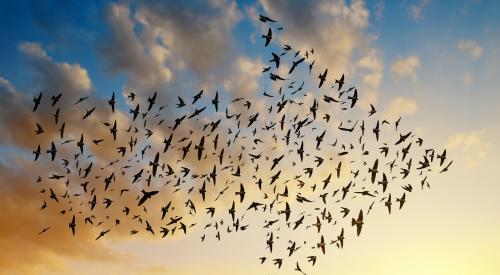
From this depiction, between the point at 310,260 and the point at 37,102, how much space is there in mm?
30162

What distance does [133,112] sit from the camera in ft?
127

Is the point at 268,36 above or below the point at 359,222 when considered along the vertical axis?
above

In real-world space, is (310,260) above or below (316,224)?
below

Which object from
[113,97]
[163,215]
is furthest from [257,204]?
[113,97]

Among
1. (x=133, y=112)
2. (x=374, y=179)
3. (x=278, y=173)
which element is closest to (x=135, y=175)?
(x=133, y=112)

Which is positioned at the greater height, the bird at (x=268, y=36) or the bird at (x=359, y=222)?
the bird at (x=268, y=36)

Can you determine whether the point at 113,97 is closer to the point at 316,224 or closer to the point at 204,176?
the point at 204,176

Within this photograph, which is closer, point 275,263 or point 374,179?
point 374,179

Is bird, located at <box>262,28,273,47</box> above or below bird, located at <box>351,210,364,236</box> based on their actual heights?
above

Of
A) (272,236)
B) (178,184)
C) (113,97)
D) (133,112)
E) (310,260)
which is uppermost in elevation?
(113,97)

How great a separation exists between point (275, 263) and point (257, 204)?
7.08 m

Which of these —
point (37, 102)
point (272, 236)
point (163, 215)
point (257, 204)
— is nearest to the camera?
point (37, 102)

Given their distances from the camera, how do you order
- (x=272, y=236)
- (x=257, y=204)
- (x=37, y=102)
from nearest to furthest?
(x=37, y=102) → (x=257, y=204) → (x=272, y=236)

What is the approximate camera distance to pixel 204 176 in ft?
146
